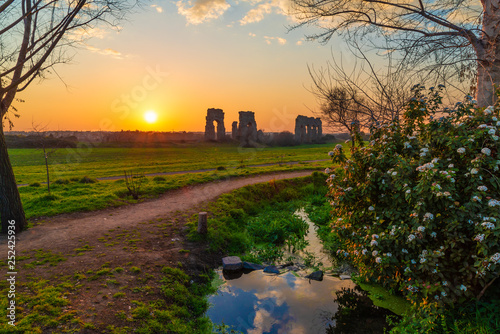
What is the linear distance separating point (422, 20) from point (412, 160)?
3.56m

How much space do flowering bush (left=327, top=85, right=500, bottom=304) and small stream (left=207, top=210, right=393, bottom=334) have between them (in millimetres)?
1199

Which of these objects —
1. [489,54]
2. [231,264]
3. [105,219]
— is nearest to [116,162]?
[105,219]

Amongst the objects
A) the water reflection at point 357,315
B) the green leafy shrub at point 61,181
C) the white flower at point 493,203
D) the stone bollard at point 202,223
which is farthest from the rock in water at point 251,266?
the green leafy shrub at point 61,181

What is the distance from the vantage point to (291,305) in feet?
22.4

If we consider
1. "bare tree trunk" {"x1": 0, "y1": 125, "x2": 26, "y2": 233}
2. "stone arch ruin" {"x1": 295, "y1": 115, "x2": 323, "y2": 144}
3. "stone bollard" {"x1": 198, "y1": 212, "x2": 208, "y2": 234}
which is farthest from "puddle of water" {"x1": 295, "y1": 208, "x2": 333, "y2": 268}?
"stone arch ruin" {"x1": 295, "y1": 115, "x2": 323, "y2": 144}

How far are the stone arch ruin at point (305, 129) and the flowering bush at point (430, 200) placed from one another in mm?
60813

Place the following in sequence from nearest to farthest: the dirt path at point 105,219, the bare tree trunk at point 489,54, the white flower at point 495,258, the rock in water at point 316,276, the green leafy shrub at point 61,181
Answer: the white flower at point 495,258
the bare tree trunk at point 489,54
the rock in water at point 316,276
the dirt path at point 105,219
the green leafy shrub at point 61,181

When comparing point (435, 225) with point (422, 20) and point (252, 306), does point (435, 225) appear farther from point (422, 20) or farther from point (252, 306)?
point (422, 20)

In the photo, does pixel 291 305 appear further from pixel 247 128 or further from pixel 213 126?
pixel 247 128

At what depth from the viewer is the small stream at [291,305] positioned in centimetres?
614

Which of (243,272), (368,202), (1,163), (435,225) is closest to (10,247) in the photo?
(1,163)

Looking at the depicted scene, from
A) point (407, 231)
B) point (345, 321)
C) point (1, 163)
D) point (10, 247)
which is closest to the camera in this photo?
point (407, 231)

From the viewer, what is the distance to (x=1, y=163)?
8.35 m

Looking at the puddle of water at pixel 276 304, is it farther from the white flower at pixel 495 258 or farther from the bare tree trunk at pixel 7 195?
the bare tree trunk at pixel 7 195
